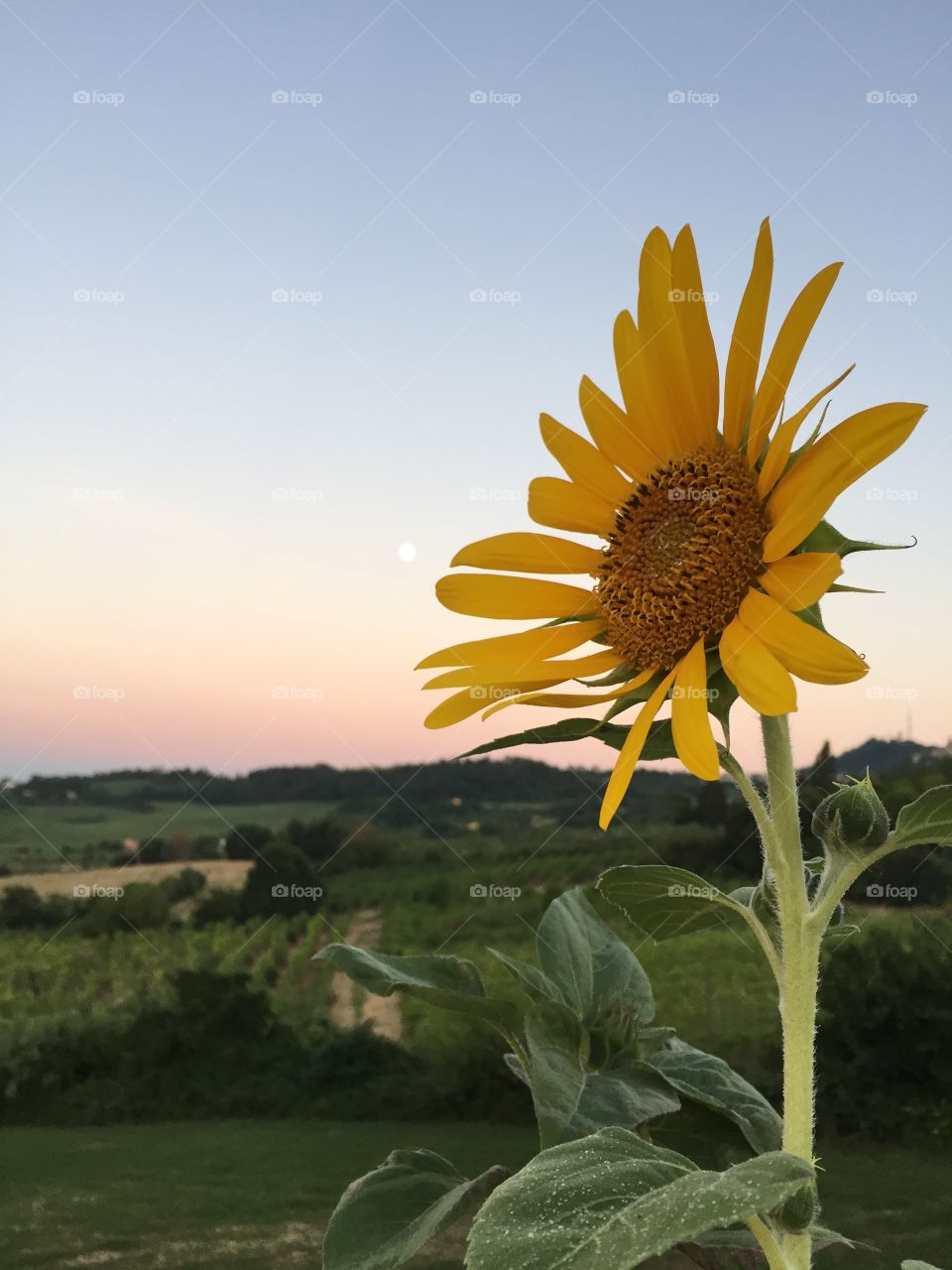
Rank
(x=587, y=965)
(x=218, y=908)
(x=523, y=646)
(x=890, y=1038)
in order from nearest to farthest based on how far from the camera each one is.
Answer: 1. (x=523, y=646)
2. (x=587, y=965)
3. (x=890, y=1038)
4. (x=218, y=908)

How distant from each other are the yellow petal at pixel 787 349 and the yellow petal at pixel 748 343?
18 millimetres

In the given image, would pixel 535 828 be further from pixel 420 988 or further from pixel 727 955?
pixel 420 988

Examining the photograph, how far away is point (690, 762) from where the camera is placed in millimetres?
532

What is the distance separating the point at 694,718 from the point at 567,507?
219 mm

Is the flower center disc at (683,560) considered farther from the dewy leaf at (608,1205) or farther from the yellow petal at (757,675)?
the dewy leaf at (608,1205)

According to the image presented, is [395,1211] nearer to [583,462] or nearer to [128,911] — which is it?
[583,462]

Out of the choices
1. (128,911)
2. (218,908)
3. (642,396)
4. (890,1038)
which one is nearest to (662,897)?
(642,396)

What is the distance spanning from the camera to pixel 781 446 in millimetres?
578

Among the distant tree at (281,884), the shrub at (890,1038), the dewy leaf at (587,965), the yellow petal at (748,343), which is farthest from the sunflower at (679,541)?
the distant tree at (281,884)

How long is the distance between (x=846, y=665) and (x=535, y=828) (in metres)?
3.20

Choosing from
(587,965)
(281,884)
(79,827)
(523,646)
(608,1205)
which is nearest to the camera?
(608,1205)

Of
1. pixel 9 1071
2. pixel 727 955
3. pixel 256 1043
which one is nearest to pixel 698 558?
pixel 727 955

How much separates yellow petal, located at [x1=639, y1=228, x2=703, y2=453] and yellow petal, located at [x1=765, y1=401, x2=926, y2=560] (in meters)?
0.12

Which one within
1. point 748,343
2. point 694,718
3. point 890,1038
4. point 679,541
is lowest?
point 890,1038
